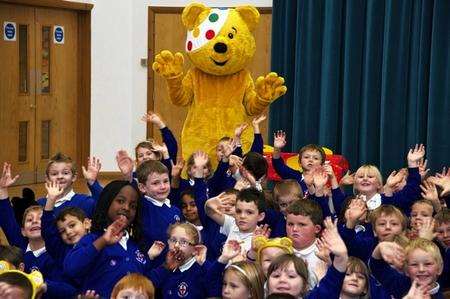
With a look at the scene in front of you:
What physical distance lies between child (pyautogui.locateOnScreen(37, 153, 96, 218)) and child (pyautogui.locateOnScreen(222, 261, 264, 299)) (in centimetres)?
148

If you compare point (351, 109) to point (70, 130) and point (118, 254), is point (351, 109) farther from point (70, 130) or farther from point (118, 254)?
point (118, 254)

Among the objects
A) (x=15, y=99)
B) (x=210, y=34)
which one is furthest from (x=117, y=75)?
(x=210, y=34)

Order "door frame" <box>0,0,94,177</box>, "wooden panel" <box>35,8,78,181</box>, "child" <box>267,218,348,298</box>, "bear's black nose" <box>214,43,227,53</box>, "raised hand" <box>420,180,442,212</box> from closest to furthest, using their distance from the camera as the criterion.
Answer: "child" <box>267,218,348,298</box>, "raised hand" <box>420,180,442,212</box>, "bear's black nose" <box>214,43,227,53</box>, "wooden panel" <box>35,8,78,181</box>, "door frame" <box>0,0,94,177</box>

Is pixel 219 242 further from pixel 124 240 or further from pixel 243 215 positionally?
pixel 124 240

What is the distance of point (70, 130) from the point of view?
32.3 ft

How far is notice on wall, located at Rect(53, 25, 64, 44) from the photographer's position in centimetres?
948

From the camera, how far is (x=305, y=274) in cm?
349

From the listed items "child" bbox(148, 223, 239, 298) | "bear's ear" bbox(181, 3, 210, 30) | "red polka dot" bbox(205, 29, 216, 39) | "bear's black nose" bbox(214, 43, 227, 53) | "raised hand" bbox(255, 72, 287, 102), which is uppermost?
"bear's ear" bbox(181, 3, 210, 30)

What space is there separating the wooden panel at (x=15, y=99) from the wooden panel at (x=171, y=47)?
1399 mm

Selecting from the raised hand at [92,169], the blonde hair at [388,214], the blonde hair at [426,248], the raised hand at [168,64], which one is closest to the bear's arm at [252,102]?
the raised hand at [168,64]

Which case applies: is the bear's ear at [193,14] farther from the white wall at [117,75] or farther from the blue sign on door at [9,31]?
the white wall at [117,75]

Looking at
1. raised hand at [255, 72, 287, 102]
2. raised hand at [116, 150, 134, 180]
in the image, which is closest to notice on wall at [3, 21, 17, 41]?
raised hand at [255, 72, 287, 102]

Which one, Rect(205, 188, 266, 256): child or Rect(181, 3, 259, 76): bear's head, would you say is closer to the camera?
Rect(205, 188, 266, 256): child

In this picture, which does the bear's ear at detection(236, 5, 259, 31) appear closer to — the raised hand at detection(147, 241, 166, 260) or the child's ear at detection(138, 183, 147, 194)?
the child's ear at detection(138, 183, 147, 194)
